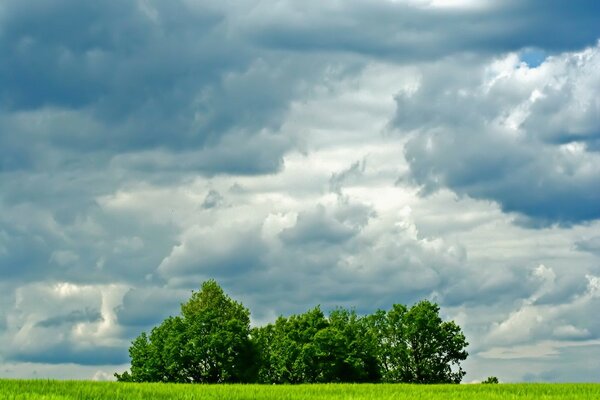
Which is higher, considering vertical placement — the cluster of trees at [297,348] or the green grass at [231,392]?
the cluster of trees at [297,348]

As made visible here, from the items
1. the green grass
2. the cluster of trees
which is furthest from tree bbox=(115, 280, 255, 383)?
the green grass

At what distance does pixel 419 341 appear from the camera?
335 feet

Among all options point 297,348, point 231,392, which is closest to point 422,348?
point 297,348

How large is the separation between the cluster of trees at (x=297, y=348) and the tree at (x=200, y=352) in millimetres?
118

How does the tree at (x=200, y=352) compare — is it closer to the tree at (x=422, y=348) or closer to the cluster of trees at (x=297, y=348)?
the cluster of trees at (x=297, y=348)

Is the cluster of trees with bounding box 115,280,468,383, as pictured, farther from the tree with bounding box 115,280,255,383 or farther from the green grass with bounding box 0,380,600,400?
the green grass with bounding box 0,380,600,400

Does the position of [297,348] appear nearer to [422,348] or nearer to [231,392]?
[422,348]

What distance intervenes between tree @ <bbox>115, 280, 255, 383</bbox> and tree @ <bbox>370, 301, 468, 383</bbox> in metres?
19.1

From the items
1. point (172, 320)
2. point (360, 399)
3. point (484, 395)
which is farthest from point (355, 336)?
point (360, 399)

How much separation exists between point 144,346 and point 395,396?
64354mm

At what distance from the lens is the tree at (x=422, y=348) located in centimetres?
10062

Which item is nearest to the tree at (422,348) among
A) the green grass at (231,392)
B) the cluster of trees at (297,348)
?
the cluster of trees at (297,348)

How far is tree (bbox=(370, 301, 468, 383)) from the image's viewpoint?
100625 mm

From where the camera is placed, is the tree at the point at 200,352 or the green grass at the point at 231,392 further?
the tree at the point at 200,352
